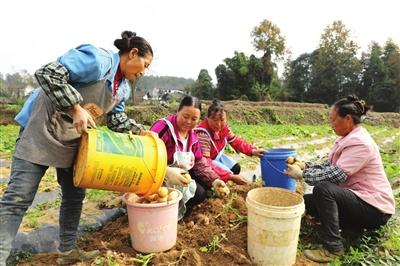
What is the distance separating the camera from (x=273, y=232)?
8.01ft

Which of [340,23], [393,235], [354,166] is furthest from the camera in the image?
[340,23]

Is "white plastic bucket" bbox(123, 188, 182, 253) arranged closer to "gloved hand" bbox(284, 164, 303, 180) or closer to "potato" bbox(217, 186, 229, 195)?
"potato" bbox(217, 186, 229, 195)

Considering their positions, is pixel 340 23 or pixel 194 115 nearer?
pixel 194 115

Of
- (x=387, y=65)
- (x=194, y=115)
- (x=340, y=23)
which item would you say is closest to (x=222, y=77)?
(x=340, y=23)

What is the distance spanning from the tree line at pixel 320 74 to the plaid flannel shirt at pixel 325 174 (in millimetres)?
26215

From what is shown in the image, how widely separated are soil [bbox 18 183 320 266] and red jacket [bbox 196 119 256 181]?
440 millimetres

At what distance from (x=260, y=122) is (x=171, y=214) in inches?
625

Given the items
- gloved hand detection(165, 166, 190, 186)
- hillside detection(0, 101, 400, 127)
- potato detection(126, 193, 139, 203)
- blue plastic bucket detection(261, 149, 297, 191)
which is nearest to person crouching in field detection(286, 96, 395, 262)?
blue plastic bucket detection(261, 149, 297, 191)

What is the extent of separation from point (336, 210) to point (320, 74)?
3307 cm

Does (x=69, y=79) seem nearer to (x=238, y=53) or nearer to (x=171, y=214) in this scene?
(x=171, y=214)

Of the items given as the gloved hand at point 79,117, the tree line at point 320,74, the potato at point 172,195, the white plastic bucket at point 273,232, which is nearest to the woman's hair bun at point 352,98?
the white plastic bucket at point 273,232

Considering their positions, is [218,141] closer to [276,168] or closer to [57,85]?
[276,168]

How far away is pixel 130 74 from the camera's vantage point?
7.77ft

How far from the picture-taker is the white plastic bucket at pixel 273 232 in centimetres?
241
